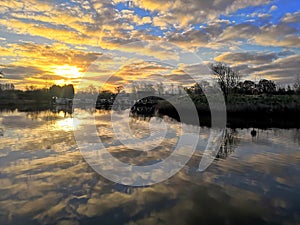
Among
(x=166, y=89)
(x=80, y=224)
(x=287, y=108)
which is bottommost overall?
(x=80, y=224)

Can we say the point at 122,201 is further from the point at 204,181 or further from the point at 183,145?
the point at 183,145

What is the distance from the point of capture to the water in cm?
543

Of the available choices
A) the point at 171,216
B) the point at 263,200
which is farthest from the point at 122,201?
the point at 263,200

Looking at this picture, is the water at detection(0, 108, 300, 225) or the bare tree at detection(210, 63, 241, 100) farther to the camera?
the bare tree at detection(210, 63, 241, 100)

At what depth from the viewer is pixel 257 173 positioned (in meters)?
8.68

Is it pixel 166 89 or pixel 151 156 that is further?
pixel 166 89

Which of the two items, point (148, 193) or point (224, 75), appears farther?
point (224, 75)

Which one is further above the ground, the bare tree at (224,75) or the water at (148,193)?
the bare tree at (224,75)

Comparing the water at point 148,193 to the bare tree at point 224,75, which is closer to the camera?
the water at point 148,193

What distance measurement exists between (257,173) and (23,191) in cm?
709

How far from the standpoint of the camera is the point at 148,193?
6.76 meters

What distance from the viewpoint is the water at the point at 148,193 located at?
214 inches

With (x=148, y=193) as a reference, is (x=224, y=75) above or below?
above

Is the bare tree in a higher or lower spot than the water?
higher
